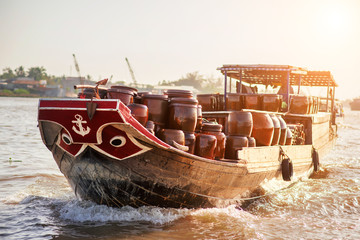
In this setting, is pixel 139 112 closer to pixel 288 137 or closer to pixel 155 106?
pixel 155 106

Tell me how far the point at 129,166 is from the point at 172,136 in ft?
2.44

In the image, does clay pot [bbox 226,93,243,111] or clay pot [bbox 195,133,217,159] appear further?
clay pot [bbox 226,93,243,111]

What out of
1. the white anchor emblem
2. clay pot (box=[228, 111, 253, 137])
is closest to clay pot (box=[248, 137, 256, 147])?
clay pot (box=[228, 111, 253, 137])

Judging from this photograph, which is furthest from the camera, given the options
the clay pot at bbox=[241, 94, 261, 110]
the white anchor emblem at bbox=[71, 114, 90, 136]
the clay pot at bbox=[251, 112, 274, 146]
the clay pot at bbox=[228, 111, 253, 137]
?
the clay pot at bbox=[241, 94, 261, 110]

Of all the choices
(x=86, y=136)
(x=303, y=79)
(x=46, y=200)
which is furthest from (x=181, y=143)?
(x=303, y=79)

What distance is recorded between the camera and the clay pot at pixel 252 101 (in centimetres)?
1008

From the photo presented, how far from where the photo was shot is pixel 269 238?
6078 millimetres

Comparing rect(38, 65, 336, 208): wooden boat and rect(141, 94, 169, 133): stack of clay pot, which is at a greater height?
rect(141, 94, 169, 133): stack of clay pot

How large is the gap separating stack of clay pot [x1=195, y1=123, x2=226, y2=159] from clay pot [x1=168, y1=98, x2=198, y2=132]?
228mm

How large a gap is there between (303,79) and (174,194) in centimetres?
1033

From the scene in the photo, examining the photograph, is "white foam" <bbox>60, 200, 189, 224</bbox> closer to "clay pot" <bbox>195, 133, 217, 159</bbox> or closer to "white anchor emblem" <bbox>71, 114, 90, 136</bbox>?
"clay pot" <bbox>195, 133, 217, 159</bbox>

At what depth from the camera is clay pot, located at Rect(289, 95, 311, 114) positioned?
11.2 meters

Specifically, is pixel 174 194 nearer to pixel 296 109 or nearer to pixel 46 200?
pixel 46 200

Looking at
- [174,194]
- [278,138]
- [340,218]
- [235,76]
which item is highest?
[235,76]
